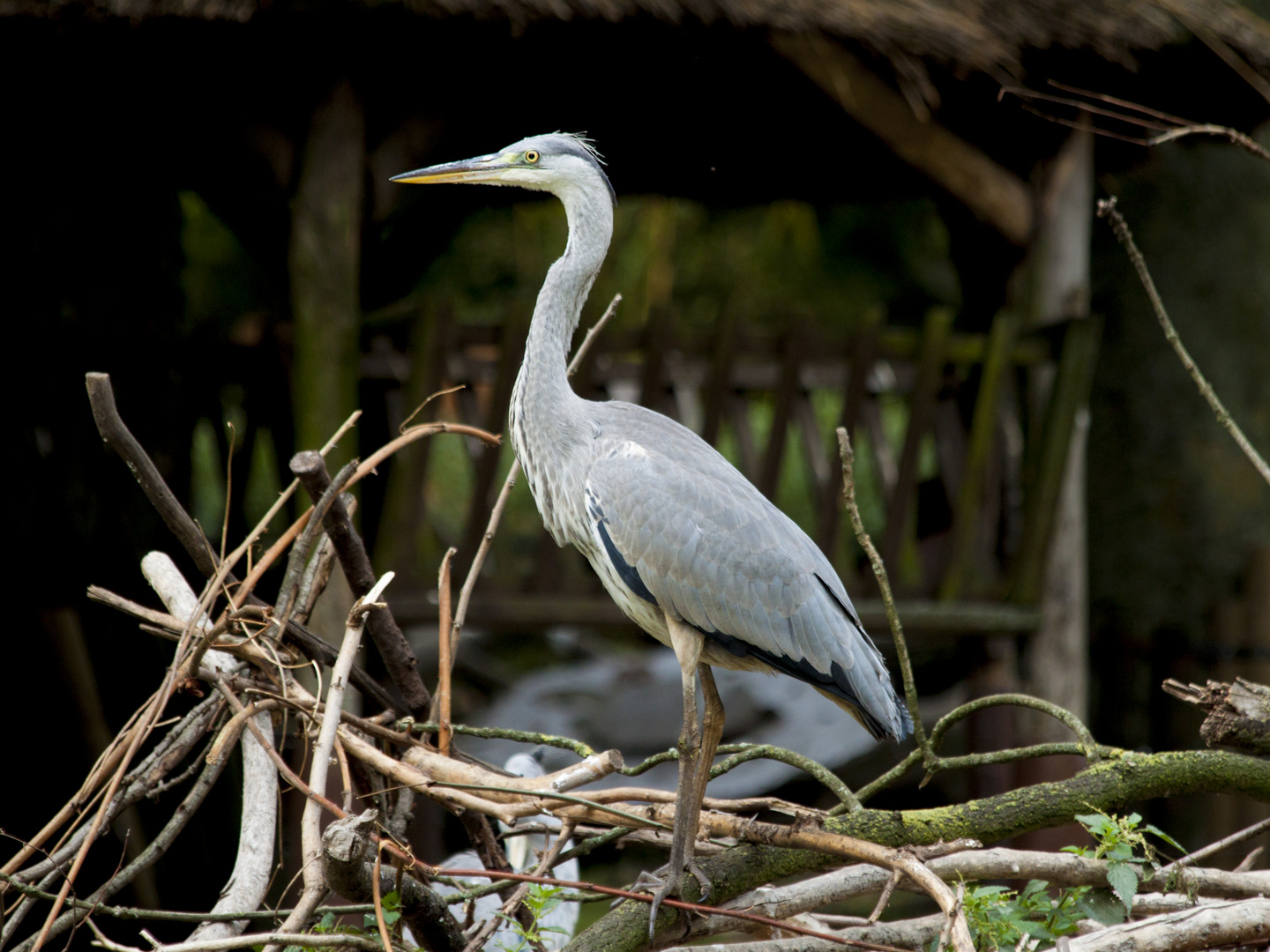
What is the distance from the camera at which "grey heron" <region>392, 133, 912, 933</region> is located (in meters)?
2.79

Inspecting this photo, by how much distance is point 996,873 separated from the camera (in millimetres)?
2293

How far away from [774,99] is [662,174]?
825 mm

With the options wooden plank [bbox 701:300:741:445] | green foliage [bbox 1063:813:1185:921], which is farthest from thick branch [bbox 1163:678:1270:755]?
wooden plank [bbox 701:300:741:445]

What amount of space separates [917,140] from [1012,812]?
141 inches

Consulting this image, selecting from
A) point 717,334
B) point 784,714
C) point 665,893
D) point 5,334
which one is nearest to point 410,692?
point 665,893

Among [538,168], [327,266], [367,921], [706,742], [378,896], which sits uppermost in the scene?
[538,168]

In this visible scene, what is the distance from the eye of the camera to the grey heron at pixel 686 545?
279 cm

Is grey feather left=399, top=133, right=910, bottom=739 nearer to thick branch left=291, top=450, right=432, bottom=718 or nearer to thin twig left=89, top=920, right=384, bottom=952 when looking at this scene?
thick branch left=291, top=450, right=432, bottom=718

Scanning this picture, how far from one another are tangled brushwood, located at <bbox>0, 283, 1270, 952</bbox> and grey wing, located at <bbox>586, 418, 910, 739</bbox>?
0.34 meters

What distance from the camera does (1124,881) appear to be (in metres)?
2.22

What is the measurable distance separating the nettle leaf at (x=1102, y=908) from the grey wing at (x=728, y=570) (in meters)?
0.54

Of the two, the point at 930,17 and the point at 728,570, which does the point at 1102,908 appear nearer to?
the point at 728,570

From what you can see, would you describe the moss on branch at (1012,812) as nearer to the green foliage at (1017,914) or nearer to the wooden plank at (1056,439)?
Answer: the green foliage at (1017,914)

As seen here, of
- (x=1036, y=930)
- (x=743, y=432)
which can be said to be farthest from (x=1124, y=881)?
(x=743, y=432)
